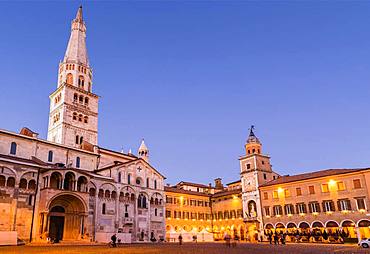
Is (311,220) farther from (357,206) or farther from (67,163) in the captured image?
(67,163)

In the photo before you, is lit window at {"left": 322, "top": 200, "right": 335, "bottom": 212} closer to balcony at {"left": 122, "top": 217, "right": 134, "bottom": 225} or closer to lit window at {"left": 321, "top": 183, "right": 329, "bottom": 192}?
lit window at {"left": 321, "top": 183, "right": 329, "bottom": 192}

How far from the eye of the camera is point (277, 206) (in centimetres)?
5325

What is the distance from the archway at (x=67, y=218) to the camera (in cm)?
3644

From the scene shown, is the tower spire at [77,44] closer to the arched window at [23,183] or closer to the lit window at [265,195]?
the arched window at [23,183]

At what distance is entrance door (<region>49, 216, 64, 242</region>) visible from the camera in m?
36.2

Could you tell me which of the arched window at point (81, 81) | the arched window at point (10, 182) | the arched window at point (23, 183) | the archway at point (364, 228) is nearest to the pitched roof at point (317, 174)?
the archway at point (364, 228)

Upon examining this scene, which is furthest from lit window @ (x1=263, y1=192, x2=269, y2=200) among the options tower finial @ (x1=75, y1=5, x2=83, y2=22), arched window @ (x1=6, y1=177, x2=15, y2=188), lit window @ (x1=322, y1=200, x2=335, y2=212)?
tower finial @ (x1=75, y1=5, x2=83, y2=22)

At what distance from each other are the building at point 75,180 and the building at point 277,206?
29.1 feet

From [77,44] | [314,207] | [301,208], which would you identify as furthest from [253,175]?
[77,44]

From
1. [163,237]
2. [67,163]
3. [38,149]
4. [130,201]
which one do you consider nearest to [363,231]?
[163,237]

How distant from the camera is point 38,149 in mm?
39656

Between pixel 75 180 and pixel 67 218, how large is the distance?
189 inches

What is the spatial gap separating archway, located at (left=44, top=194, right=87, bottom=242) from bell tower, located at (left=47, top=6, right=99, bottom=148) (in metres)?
15.6

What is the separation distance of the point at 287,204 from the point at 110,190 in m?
29.2
